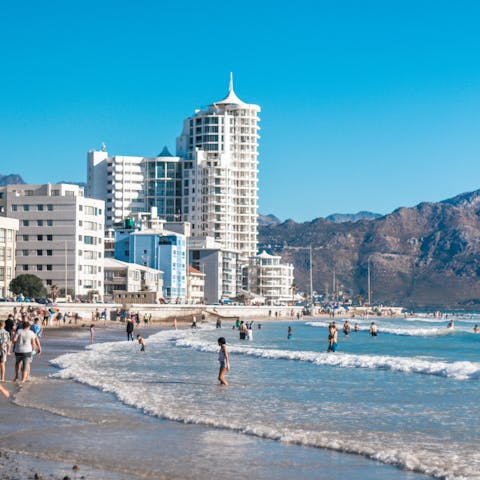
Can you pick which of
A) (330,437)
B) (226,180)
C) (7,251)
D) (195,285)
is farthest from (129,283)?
(330,437)

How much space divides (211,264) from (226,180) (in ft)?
84.7

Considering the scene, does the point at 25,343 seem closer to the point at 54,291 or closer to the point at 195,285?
the point at 54,291

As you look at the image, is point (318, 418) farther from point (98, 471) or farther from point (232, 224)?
point (232, 224)

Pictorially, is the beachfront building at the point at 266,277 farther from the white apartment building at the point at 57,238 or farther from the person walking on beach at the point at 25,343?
the person walking on beach at the point at 25,343

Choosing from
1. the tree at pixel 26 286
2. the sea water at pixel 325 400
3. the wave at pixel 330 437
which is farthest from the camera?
the tree at pixel 26 286

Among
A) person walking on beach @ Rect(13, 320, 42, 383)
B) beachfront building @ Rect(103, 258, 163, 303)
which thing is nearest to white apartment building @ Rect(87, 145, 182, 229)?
beachfront building @ Rect(103, 258, 163, 303)

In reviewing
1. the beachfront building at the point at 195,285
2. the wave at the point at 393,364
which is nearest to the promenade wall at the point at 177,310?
the beachfront building at the point at 195,285

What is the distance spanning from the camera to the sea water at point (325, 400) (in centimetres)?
1780

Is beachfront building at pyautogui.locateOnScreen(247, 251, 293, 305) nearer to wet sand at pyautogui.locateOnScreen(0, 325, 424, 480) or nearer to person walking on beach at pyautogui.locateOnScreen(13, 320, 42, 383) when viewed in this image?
person walking on beach at pyautogui.locateOnScreen(13, 320, 42, 383)

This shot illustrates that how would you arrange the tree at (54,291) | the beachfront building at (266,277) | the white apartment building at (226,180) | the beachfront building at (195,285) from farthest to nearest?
the beachfront building at (266,277), the white apartment building at (226,180), the beachfront building at (195,285), the tree at (54,291)

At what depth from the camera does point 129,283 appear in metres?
130

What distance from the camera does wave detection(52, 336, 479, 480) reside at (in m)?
15.9

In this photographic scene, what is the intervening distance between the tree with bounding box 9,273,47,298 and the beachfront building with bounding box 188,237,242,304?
6429cm

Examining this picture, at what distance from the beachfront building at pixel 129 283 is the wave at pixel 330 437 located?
3830 inches
